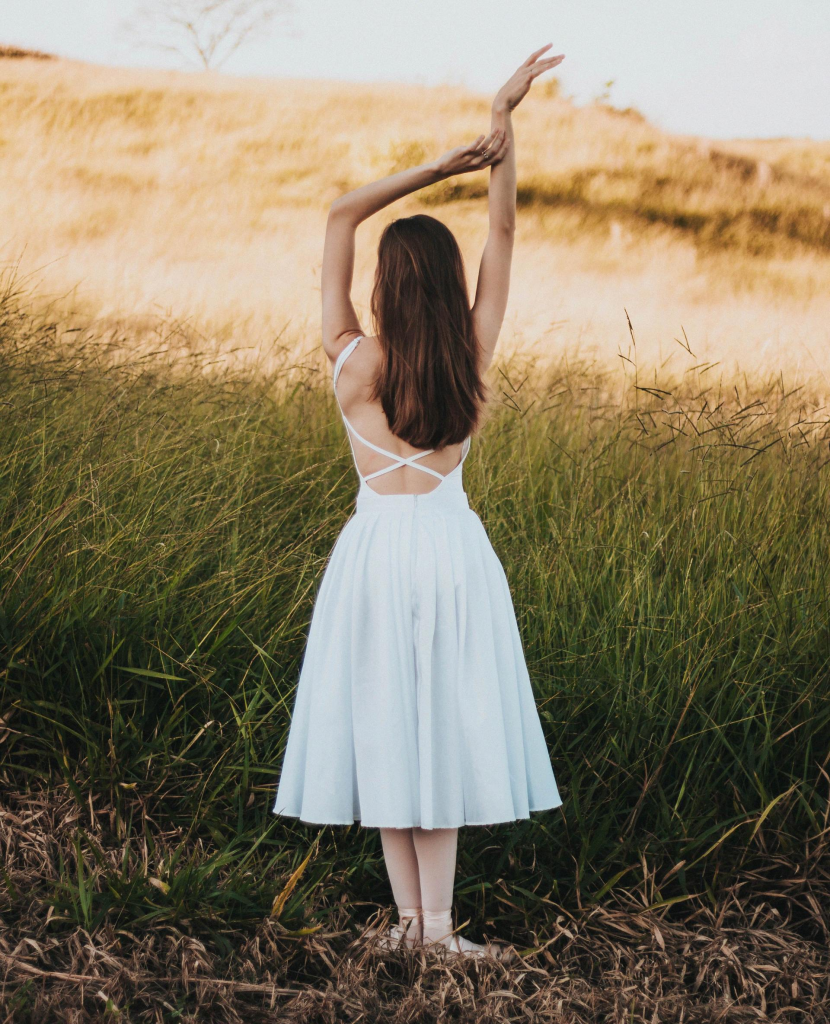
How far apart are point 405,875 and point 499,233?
1.74 metres

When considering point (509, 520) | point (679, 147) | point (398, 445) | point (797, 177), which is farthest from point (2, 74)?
point (398, 445)

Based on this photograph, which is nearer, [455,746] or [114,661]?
[455,746]

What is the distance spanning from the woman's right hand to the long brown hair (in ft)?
1.47

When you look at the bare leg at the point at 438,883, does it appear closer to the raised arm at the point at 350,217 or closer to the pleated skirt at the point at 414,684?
the pleated skirt at the point at 414,684

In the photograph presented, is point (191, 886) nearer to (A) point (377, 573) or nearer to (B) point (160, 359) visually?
(A) point (377, 573)

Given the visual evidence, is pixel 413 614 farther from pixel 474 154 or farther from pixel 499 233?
pixel 474 154

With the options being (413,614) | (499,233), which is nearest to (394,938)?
(413,614)

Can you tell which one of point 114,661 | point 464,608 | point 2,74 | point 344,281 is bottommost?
point 114,661

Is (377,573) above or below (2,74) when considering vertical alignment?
below

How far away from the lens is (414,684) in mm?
2389

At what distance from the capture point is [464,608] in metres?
2.38

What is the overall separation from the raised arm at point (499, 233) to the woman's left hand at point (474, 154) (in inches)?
1.6

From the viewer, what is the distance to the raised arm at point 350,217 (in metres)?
2.45

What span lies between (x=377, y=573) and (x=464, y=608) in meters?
0.24
